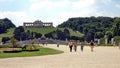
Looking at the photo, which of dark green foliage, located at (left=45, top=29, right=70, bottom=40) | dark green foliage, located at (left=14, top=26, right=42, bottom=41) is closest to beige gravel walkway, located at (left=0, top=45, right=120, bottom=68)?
dark green foliage, located at (left=14, top=26, right=42, bottom=41)

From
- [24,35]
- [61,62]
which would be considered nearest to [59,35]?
[24,35]

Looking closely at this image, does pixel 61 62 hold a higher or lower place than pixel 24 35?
lower

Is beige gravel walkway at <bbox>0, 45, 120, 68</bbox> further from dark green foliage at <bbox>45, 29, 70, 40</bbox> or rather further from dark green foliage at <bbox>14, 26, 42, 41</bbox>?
dark green foliage at <bbox>45, 29, 70, 40</bbox>

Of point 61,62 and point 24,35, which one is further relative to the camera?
point 24,35

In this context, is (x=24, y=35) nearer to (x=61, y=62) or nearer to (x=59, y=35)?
(x=59, y=35)

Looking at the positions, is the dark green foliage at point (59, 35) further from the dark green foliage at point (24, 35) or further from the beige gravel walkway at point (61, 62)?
the beige gravel walkway at point (61, 62)

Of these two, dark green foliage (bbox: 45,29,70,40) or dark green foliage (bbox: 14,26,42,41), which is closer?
dark green foliage (bbox: 14,26,42,41)

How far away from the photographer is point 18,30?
17325 centimetres

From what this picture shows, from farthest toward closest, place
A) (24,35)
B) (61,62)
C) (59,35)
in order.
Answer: (59,35)
(24,35)
(61,62)

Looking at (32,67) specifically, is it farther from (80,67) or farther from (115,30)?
(115,30)

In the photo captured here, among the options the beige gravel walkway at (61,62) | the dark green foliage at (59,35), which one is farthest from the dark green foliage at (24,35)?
the beige gravel walkway at (61,62)

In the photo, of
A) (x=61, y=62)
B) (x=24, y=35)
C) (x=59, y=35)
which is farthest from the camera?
(x=59, y=35)

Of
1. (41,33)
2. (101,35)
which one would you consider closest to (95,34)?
(101,35)

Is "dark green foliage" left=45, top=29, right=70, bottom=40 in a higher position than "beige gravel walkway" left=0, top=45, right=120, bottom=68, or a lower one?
higher
